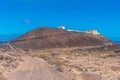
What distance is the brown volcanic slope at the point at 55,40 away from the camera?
160 meters

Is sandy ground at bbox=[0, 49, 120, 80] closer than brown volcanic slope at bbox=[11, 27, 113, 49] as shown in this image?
Yes

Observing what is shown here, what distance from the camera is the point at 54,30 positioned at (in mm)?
192500

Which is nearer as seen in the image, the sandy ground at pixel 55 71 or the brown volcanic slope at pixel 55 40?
the sandy ground at pixel 55 71

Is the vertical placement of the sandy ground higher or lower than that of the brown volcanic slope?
lower

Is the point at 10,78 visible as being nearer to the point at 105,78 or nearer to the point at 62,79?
the point at 62,79

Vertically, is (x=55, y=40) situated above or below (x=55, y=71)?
above

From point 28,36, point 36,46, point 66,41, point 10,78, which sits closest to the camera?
point 10,78

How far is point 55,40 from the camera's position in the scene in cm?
16712

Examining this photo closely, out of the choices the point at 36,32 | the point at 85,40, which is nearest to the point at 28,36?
the point at 36,32

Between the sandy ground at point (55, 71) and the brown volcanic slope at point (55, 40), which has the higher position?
the brown volcanic slope at point (55, 40)

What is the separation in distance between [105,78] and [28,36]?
144m

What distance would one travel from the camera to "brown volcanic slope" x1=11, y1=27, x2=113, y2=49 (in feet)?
525

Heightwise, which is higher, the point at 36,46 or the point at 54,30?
the point at 54,30

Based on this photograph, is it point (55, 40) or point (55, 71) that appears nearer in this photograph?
point (55, 71)
